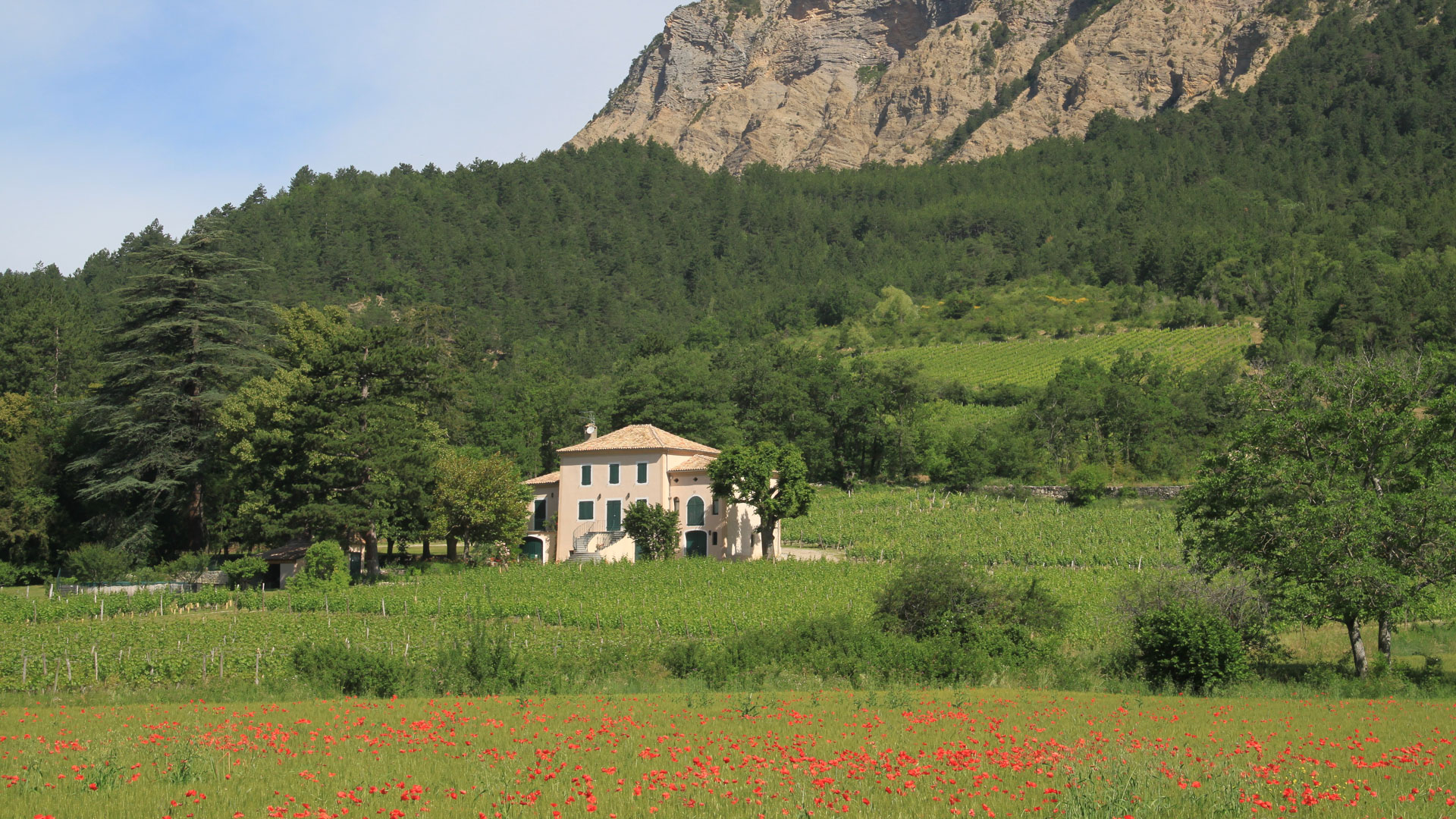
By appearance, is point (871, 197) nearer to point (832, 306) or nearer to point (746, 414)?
point (832, 306)

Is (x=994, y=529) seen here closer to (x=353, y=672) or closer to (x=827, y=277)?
(x=353, y=672)

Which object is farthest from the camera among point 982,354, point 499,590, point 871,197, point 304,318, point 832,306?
point 871,197

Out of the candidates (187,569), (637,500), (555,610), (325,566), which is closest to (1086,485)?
(637,500)

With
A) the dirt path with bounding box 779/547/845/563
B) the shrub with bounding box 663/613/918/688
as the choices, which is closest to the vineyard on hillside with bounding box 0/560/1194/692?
the shrub with bounding box 663/613/918/688

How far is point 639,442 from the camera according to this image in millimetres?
46031

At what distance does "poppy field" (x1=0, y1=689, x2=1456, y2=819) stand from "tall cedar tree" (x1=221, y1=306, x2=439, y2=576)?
2584 centimetres

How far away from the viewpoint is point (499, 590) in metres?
35.5

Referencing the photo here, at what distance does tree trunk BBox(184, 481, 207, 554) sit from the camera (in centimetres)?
4297

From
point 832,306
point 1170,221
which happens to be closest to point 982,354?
point 832,306

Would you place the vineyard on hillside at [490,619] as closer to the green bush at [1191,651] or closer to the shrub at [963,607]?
the shrub at [963,607]

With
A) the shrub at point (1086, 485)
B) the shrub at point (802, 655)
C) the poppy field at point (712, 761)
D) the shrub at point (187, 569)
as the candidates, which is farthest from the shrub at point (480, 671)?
the shrub at point (1086, 485)

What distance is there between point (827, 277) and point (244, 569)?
10166 centimetres

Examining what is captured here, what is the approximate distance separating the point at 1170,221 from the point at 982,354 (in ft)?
149

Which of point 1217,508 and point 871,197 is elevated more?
point 871,197
